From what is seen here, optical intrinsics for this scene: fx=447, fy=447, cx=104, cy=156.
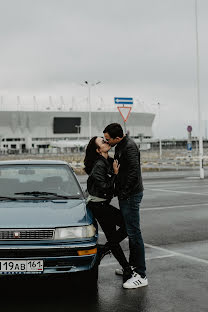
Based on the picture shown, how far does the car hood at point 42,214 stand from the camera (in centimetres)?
443

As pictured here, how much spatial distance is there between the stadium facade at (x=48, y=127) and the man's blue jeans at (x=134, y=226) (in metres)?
116

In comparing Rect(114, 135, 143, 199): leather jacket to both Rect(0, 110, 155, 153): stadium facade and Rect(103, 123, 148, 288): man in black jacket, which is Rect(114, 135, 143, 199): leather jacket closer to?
Rect(103, 123, 148, 288): man in black jacket

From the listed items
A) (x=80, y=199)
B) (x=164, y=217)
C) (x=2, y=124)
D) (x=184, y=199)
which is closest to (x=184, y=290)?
(x=80, y=199)

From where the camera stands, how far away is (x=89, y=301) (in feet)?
14.8

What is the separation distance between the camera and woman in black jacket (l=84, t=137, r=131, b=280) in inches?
197

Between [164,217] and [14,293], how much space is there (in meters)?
5.92

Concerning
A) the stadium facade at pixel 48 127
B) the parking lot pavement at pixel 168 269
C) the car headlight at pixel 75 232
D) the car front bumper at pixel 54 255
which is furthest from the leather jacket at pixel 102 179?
the stadium facade at pixel 48 127

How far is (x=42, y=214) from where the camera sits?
183 inches

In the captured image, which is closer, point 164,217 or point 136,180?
point 136,180

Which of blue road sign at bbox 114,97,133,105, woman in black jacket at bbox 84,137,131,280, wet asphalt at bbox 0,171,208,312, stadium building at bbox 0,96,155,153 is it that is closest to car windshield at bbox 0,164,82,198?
woman in black jacket at bbox 84,137,131,280

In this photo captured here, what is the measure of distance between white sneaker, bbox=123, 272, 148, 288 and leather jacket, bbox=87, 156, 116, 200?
3.05 feet

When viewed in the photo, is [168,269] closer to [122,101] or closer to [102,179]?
[102,179]

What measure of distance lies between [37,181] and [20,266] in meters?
1.69

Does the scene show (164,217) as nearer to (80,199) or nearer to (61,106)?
(80,199)
